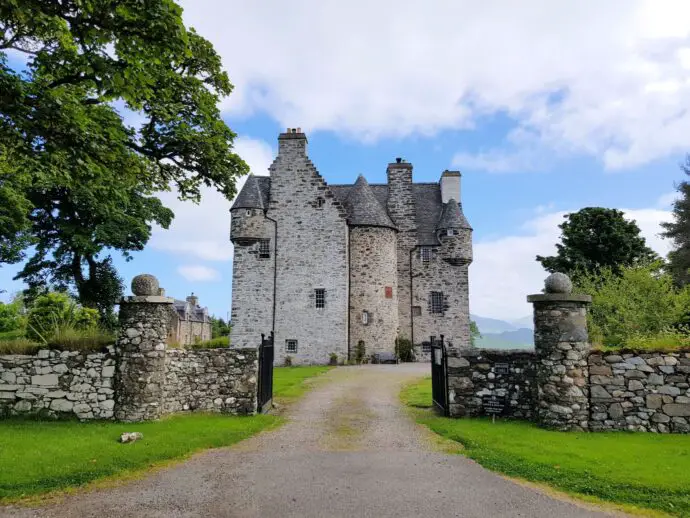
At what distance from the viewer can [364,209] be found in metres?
34.4

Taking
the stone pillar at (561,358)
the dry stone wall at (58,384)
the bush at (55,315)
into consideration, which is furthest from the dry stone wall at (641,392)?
the bush at (55,315)

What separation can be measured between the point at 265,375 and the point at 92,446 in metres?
5.45

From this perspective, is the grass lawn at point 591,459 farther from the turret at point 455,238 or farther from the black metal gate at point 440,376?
the turret at point 455,238

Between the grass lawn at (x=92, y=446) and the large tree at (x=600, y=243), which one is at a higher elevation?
the large tree at (x=600, y=243)

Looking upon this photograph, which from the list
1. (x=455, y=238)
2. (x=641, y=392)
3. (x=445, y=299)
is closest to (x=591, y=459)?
(x=641, y=392)

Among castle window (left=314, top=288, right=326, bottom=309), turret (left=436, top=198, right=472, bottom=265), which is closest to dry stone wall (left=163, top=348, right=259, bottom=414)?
castle window (left=314, top=288, right=326, bottom=309)

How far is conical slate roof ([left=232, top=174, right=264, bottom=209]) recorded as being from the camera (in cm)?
3259

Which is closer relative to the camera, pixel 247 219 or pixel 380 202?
pixel 247 219

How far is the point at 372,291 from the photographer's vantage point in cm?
3331

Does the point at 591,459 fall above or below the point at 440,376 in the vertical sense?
below

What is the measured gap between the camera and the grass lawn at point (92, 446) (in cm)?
727

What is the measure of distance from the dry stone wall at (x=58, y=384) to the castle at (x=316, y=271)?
19.9 m

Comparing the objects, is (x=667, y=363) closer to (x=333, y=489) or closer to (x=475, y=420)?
(x=475, y=420)

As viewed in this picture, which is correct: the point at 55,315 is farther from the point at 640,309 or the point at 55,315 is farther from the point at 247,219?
the point at 640,309
